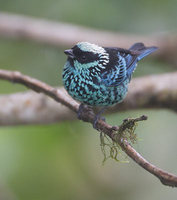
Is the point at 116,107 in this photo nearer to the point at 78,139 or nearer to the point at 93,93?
the point at 93,93

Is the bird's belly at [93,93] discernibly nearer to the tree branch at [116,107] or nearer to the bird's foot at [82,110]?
the bird's foot at [82,110]

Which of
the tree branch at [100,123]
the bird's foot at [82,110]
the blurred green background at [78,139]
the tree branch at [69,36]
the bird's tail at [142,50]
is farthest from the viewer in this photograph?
the tree branch at [69,36]

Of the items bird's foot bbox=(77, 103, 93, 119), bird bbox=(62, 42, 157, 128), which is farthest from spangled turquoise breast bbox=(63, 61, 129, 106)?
bird's foot bbox=(77, 103, 93, 119)

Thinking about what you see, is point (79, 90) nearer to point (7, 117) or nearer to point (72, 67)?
point (72, 67)

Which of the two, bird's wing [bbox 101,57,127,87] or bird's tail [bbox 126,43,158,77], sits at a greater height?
bird's tail [bbox 126,43,158,77]

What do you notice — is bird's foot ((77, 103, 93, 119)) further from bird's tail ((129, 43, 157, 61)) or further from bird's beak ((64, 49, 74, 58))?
bird's tail ((129, 43, 157, 61))

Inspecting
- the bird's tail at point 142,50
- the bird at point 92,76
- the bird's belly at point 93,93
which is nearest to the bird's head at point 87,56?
the bird at point 92,76

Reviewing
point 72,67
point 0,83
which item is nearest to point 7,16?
point 0,83
